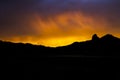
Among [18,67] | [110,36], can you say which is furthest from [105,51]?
[18,67]

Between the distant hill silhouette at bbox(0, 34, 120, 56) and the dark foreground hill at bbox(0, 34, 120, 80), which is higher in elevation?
the distant hill silhouette at bbox(0, 34, 120, 56)

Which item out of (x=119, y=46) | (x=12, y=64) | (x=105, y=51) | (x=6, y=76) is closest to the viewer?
(x=6, y=76)

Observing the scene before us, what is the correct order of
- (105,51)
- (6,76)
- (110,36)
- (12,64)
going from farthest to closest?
(110,36)
(105,51)
(12,64)
(6,76)

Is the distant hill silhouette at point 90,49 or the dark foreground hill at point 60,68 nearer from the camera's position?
the dark foreground hill at point 60,68

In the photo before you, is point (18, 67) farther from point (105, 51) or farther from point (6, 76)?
point (105, 51)

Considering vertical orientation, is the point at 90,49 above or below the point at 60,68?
above

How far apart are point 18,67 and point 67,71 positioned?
4658mm

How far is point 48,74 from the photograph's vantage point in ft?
61.4

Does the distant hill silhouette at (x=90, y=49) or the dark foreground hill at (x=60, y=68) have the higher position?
the distant hill silhouette at (x=90, y=49)

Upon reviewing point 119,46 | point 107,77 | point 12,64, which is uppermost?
point 119,46

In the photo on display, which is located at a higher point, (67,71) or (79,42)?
(79,42)

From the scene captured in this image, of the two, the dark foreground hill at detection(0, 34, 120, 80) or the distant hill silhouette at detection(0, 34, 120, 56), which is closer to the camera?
the dark foreground hill at detection(0, 34, 120, 80)

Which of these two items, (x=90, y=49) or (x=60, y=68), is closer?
(x=60, y=68)

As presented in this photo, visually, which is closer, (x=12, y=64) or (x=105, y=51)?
(x=12, y=64)
